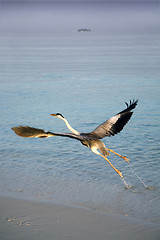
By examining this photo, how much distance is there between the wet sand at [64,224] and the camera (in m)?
8.61

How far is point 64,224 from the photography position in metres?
9.12

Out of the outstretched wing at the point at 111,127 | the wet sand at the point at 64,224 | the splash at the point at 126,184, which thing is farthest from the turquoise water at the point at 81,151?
the outstretched wing at the point at 111,127

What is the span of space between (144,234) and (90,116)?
11.9 metres

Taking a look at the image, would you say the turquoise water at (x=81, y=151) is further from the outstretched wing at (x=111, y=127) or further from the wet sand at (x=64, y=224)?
the outstretched wing at (x=111, y=127)

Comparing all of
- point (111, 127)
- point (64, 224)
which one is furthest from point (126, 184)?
point (64, 224)

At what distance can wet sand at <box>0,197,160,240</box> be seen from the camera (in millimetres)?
8609

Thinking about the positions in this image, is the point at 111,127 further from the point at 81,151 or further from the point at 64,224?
the point at 81,151

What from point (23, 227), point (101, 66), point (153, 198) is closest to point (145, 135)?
point (153, 198)

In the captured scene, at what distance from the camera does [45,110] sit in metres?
21.8

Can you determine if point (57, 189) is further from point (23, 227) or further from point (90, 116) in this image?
point (90, 116)

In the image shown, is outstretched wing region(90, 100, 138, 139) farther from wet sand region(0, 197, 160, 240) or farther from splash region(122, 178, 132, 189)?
wet sand region(0, 197, 160, 240)

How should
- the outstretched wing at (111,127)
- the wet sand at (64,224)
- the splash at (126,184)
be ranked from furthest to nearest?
the splash at (126,184)
the outstretched wing at (111,127)
the wet sand at (64,224)

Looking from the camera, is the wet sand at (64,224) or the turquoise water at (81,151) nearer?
the wet sand at (64,224)

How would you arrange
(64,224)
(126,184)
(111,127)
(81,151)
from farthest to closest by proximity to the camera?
(81,151), (126,184), (111,127), (64,224)
